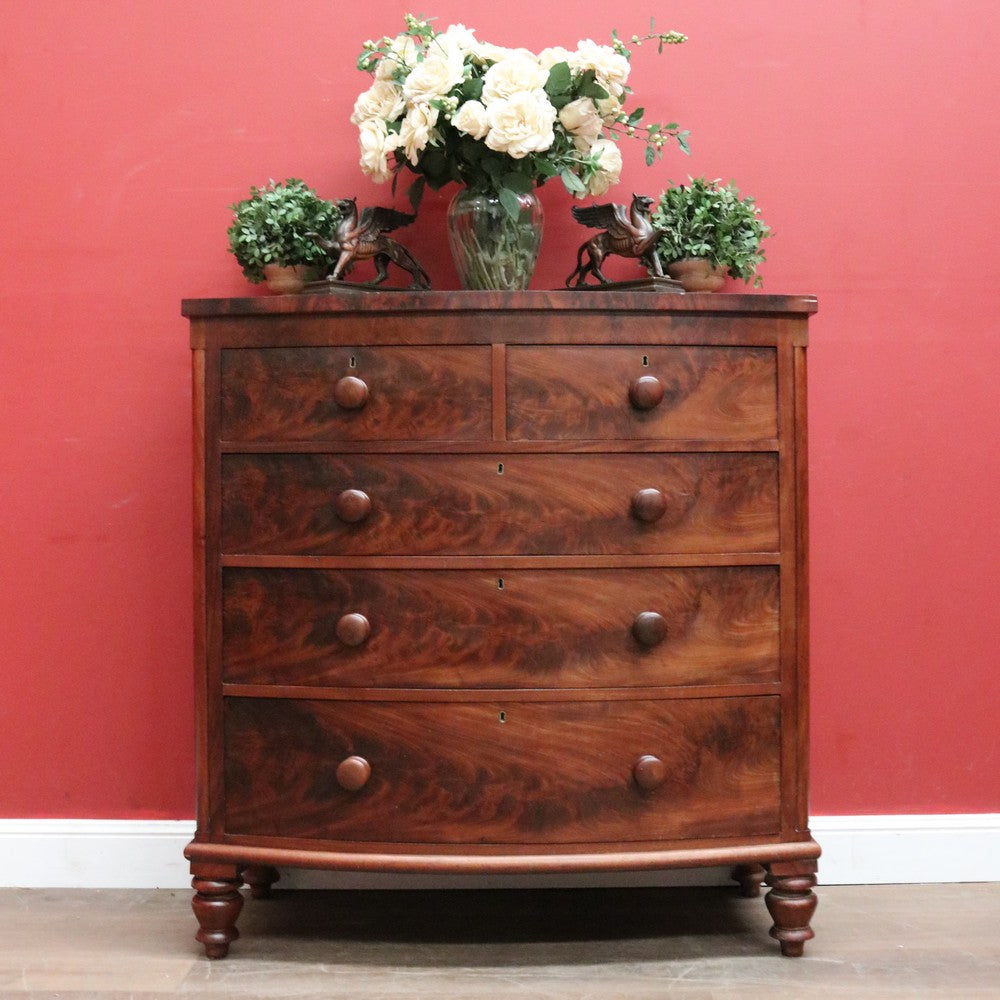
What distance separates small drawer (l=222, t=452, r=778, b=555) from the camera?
1752mm

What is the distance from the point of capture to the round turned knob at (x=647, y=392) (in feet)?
5.71

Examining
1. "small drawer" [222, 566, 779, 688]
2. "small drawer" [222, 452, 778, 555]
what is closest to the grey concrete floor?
"small drawer" [222, 566, 779, 688]

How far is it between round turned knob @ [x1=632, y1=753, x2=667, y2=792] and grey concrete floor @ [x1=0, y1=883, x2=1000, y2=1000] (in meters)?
0.32

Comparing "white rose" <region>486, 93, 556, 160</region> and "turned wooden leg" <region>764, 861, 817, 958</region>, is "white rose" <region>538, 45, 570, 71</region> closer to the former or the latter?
"white rose" <region>486, 93, 556, 160</region>

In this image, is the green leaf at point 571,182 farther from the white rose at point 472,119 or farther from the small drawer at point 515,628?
the small drawer at point 515,628

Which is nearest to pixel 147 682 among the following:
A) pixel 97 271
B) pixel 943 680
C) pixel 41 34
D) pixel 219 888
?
pixel 219 888

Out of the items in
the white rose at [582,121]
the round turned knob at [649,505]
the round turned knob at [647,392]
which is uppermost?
the white rose at [582,121]

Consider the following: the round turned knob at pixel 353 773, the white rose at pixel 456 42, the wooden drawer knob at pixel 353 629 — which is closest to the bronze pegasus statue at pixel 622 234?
the white rose at pixel 456 42

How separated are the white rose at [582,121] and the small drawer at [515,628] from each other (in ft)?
2.54

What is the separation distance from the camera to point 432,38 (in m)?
1.96

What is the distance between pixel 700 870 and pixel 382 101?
1580 millimetres

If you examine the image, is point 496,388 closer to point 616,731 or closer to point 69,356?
point 616,731

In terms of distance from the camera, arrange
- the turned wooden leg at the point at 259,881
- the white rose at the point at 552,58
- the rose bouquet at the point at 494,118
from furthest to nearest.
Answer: the turned wooden leg at the point at 259,881 < the white rose at the point at 552,58 < the rose bouquet at the point at 494,118

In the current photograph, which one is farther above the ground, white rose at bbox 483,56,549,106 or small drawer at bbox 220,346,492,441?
white rose at bbox 483,56,549,106
